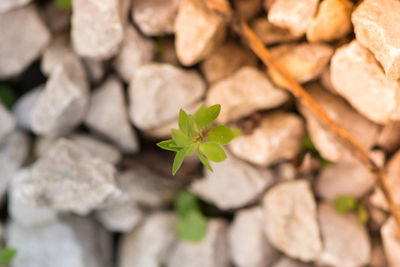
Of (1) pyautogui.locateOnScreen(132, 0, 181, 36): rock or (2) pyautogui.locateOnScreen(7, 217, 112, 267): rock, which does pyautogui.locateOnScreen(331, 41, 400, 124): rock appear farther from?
(2) pyautogui.locateOnScreen(7, 217, 112, 267): rock

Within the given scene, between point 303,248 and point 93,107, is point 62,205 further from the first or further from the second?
point 303,248

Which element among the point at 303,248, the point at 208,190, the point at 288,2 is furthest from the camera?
the point at 208,190

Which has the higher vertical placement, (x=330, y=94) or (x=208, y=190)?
(x=330, y=94)

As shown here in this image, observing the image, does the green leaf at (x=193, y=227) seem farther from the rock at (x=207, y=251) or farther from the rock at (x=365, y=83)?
the rock at (x=365, y=83)

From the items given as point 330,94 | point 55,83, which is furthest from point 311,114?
point 55,83

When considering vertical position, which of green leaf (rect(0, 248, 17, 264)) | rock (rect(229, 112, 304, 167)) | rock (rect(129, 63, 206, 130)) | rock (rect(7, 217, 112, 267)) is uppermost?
rock (rect(129, 63, 206, 130))

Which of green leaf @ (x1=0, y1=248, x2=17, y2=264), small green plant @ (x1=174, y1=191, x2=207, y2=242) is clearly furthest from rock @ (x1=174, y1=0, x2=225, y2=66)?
green leaf @ (x1=0, y1=248, x2=17, y2=264)
